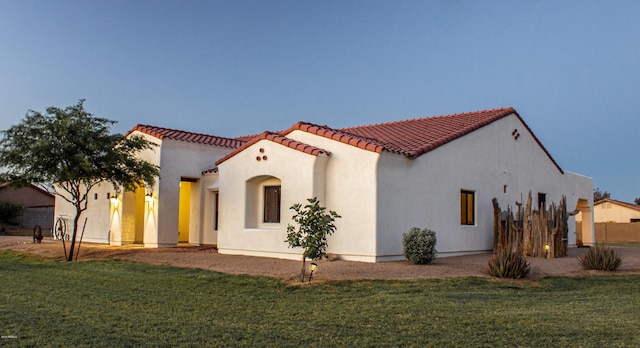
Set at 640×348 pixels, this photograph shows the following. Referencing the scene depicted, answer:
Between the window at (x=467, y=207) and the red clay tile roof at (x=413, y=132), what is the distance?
6.75ft

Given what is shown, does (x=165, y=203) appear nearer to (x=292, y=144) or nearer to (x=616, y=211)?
(x=292, y=144)

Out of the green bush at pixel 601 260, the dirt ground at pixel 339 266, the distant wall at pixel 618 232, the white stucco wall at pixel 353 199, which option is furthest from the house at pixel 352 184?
the distant wall at pixel 618 232

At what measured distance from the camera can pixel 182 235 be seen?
23219mm

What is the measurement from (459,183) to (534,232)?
2.73 m

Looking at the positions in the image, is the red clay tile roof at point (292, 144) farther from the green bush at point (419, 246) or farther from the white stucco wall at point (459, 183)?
the green bush at point (419, 246)

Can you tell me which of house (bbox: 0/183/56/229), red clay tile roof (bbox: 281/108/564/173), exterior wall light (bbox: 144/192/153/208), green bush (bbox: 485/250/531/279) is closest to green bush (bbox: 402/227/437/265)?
green bush (bbox: 485/250/531/279)

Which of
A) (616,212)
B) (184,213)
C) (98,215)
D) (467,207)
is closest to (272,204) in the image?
(467,207)

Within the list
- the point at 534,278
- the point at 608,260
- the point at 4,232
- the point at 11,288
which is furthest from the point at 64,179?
the point at 4,232

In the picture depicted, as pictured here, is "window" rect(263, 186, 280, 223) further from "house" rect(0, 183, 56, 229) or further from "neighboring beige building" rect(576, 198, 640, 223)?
"neighboring beige building" rect(576, 198, 640, 223)

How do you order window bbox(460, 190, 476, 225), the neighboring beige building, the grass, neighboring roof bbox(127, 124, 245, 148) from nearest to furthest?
1. the grass
2. window bbox(460, 190, 476, 225)
3. neighboring roof bbox(127, 124, 245, 148)
4. the neighboring beige building

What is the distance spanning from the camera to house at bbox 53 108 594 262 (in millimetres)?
15016

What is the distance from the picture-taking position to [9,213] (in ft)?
122

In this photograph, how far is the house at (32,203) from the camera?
3778cm

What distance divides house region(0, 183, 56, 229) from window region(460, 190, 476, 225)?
26874mm
